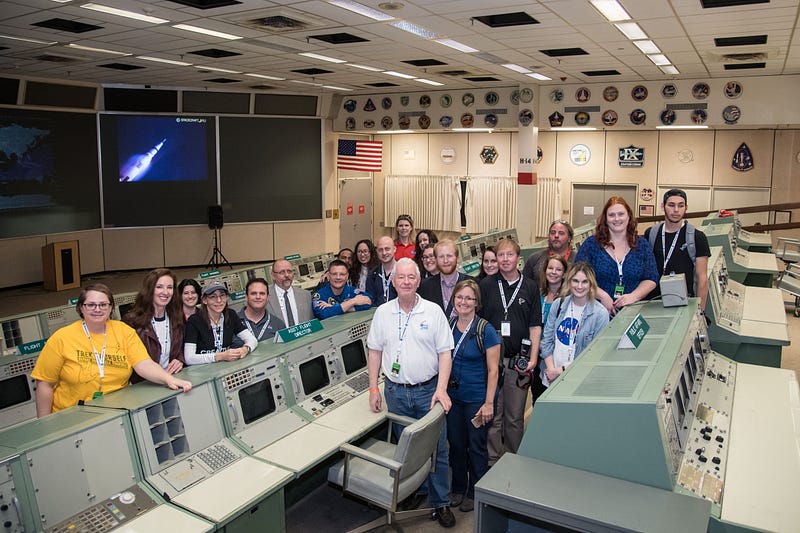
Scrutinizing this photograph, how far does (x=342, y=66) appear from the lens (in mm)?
9562

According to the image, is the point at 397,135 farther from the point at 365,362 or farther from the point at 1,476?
the point at 1,476

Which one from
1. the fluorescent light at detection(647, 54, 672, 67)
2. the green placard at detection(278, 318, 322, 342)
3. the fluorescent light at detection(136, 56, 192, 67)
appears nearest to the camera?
the green placard at detection(278, 318, 322, 342)

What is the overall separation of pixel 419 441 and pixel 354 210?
11812 mm

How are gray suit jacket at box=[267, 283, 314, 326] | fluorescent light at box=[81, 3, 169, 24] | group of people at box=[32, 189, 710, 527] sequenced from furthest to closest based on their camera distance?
fluorescent light at box=[81, 3, 169, 24], gray suit jacket at box=[267, 283, 314, 326], group of people at box=[32, 189, 710, 527]

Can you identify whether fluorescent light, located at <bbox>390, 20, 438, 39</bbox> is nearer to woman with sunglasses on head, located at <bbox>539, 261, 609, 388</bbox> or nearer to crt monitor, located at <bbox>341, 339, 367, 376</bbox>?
crt monitor, located at <bbox>341, 339, 367, 376</bbox>

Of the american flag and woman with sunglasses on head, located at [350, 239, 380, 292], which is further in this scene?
the american flag

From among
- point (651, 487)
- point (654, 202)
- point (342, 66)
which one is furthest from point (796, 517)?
point (654, 202)

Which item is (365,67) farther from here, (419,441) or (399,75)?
(419,441)

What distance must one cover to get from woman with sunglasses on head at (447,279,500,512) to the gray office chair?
317 mm

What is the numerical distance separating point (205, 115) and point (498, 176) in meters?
6.08

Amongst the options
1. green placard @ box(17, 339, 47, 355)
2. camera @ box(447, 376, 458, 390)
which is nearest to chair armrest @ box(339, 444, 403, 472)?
camera @ box(447, 376, 458, 390)

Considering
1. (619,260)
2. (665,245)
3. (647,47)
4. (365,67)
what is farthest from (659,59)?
(619,260)

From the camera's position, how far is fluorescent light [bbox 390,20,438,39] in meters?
6.55

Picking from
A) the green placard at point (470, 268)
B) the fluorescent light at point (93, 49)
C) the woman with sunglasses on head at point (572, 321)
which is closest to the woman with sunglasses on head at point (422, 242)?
the green placard at point (470, 268)
